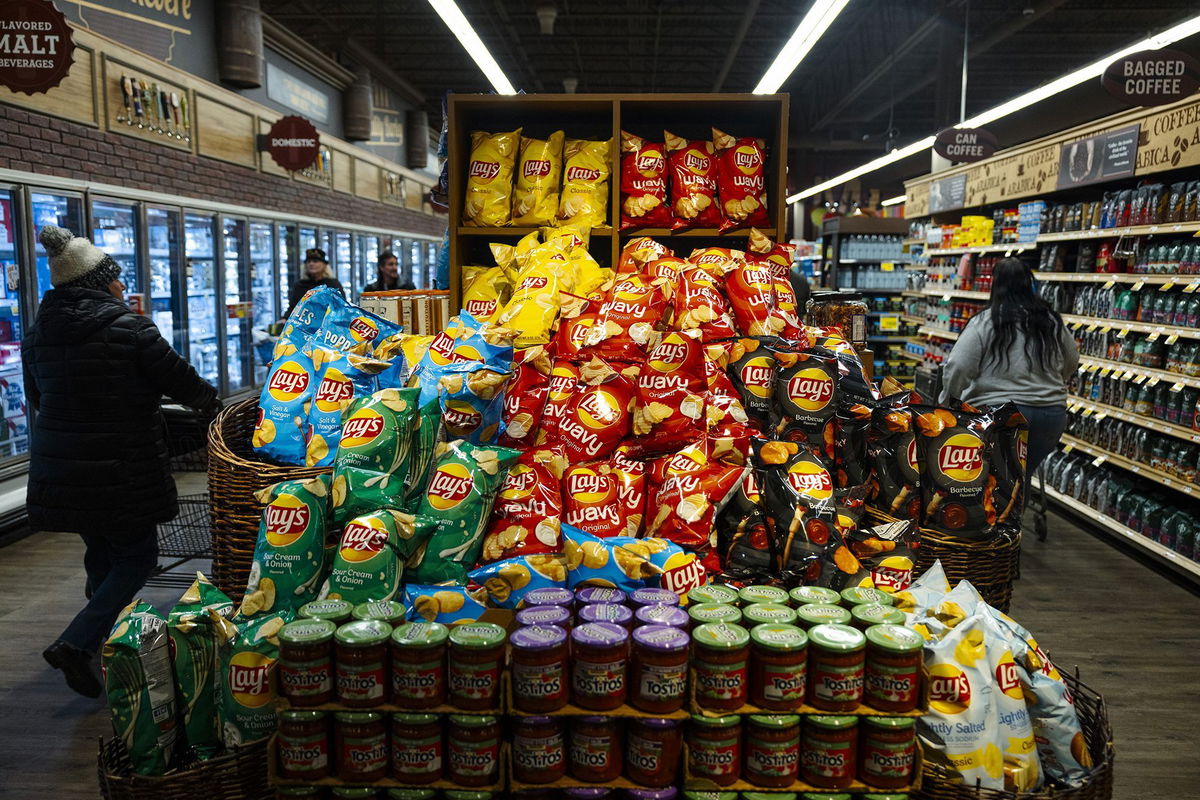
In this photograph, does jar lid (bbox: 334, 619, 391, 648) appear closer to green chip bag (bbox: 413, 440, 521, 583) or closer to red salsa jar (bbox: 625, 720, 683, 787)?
green chip bag (bbox: 413, 440, 521, 583)

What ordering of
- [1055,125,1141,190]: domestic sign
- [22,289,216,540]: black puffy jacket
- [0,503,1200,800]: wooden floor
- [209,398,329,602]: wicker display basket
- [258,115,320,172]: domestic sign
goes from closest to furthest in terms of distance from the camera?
1. [209,398,329,602]: wicker display basket
2. [0,503,1200,800]: wooden floor
3. [22,289,216,540]: black puffy jacket
4. [1055,125,1141,190]: domestic sign
5. [258,115,320,172]: domestic sign

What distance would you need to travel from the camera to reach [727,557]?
205 cm

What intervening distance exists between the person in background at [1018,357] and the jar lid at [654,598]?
317 centimetres

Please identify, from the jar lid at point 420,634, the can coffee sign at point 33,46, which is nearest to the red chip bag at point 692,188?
the jar lid at point 420,634

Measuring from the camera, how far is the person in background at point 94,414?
10.8ft

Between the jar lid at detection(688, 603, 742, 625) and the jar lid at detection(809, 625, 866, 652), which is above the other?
the jar lid at detection(688, 603, 742, 625)

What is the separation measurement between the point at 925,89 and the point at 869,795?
17.6 metres

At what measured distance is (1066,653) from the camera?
4059 mm

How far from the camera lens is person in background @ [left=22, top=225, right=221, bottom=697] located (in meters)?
3.28

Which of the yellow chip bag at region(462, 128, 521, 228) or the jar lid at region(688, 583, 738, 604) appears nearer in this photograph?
the jar lid at region(688, 583, 738, 604)

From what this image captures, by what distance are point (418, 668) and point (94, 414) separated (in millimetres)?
2433

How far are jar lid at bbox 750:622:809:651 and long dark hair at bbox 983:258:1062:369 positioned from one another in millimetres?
3298

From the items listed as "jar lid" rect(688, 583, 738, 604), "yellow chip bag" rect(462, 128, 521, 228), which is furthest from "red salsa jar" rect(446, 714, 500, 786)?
"yellow chip bag" rect(462, 128, 521, 228)

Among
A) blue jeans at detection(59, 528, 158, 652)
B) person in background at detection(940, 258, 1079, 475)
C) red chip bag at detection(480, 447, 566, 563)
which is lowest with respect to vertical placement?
blue jeans at detection(59, 528, 158, 652)
